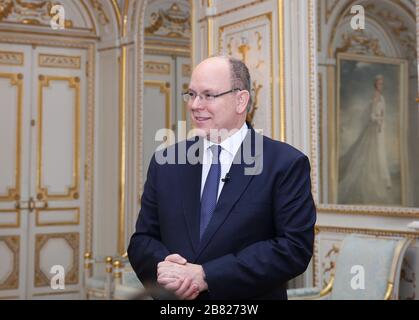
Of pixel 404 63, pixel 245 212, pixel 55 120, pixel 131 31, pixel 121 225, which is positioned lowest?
pixel 121 225

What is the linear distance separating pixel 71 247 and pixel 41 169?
107cm

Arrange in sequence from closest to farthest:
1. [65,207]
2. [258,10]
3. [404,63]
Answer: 1. [258,10]
2. [404,63]
3. [65,207]

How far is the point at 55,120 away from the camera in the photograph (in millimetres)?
7734

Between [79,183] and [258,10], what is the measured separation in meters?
3.60

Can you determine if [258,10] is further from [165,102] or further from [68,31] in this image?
[68,31]

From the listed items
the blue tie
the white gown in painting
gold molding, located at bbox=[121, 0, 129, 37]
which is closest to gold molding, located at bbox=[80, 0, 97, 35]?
gold molding, located at bbox=[121, 0, 129, 37]

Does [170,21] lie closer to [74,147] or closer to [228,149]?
[74,147]

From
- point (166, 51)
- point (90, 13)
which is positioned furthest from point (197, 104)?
point (90, 13)

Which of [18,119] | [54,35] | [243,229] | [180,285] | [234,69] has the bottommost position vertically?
[180,285]

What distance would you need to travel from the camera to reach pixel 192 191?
185cm
